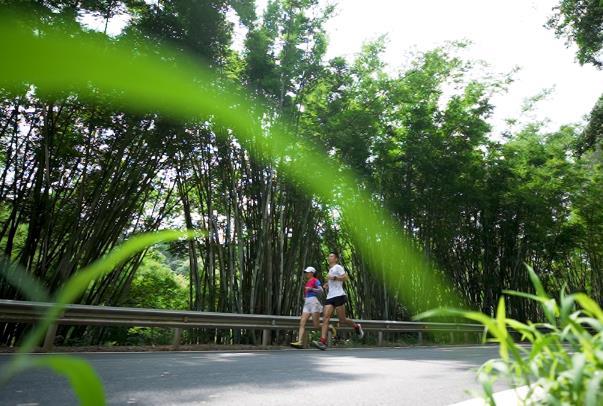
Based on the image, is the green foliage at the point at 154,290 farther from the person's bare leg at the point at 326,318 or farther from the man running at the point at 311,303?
the person's bare leg at the point at 326,318

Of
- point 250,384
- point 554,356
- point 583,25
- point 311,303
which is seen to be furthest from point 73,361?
point 583,25

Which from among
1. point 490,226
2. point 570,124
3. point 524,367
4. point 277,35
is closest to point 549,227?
point 490,226

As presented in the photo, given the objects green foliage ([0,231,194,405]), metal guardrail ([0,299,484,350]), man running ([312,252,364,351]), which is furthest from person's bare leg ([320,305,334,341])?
green foliage ([0,231,194,405])

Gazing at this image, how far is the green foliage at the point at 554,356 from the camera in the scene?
3.34 ft

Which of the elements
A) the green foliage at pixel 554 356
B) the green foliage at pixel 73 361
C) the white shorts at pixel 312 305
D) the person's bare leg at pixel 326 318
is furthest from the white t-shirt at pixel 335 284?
the green foliage at pixel 73 361

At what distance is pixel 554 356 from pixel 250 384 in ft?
11.6

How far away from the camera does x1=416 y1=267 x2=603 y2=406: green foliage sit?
1.02 meters

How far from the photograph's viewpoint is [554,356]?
116 centimetres

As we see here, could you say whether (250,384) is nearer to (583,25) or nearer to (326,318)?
(326,318)

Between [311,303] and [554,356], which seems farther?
[311,303]

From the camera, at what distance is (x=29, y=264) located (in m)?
9.44

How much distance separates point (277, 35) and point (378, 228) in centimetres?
731

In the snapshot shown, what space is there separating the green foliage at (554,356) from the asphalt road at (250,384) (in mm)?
2623

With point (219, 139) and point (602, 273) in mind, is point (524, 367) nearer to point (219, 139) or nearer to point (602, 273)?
point (219, 139)
